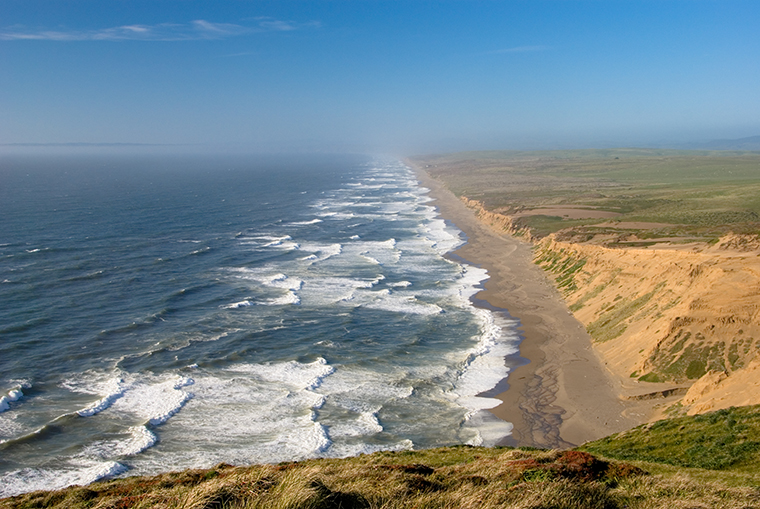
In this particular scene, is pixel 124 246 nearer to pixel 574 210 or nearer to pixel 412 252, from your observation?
pixel 412 252

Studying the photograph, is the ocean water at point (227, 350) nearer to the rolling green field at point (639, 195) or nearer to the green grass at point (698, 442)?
the green grass at point (698, 442)

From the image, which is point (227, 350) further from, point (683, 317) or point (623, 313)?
point (683, 317)

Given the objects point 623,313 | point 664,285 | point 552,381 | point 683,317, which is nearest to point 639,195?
point 664,285

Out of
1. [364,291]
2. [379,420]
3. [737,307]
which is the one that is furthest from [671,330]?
[364,291]

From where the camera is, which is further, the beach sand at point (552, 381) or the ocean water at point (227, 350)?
the beach sand at point (552, 381)

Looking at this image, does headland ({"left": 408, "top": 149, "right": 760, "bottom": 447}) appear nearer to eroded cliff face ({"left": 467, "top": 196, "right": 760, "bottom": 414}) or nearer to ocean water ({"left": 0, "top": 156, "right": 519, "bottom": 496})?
eroded cliff face ({"left": 467, "top": 196, "right": 760, "bottom": 414})

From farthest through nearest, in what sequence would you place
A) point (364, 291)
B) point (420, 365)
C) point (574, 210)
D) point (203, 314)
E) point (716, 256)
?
point (574, 210)
point (364, 291)
point (203, 314)
point (716, 256)
point (420, 365)

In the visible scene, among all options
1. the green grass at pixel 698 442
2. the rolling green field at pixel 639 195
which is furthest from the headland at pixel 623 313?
the green grass at pixel 698 442
